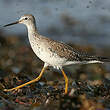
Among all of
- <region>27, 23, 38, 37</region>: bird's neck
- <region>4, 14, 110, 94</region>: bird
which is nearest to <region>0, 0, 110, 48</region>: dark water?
<region>4, 14, 110, 94</region>: bird

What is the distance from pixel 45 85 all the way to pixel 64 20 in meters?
8.46

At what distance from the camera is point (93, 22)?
574 inches

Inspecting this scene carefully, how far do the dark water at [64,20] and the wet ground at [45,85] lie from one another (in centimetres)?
141

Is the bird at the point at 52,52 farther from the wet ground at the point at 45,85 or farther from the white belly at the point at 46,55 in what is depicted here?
the wet ground at the point at 45,85

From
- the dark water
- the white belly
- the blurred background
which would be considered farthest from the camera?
the dark water

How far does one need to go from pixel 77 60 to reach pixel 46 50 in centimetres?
85

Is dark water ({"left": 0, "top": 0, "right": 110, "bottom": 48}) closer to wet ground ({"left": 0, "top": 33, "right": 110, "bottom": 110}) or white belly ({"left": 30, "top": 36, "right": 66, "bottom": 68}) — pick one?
wet ground ({"left": 0, "top": 33, "right": 110, "bottom": 110})

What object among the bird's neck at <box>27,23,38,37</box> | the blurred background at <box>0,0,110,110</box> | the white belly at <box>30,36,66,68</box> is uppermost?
the bird's neck at <box>27,23,38,37</box>

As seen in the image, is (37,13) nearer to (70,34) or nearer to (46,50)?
(70,34)

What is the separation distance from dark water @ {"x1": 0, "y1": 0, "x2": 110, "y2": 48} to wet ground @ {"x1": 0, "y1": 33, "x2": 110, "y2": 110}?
141cm

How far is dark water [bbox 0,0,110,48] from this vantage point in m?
13.2

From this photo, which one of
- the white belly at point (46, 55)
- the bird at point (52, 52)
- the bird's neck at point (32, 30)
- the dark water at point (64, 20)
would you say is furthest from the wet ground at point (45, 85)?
the dark water at point (64, 20)

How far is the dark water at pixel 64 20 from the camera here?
13180 mm

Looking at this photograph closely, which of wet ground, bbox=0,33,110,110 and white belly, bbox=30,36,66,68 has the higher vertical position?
white belly, bbox=30,36,66,68
